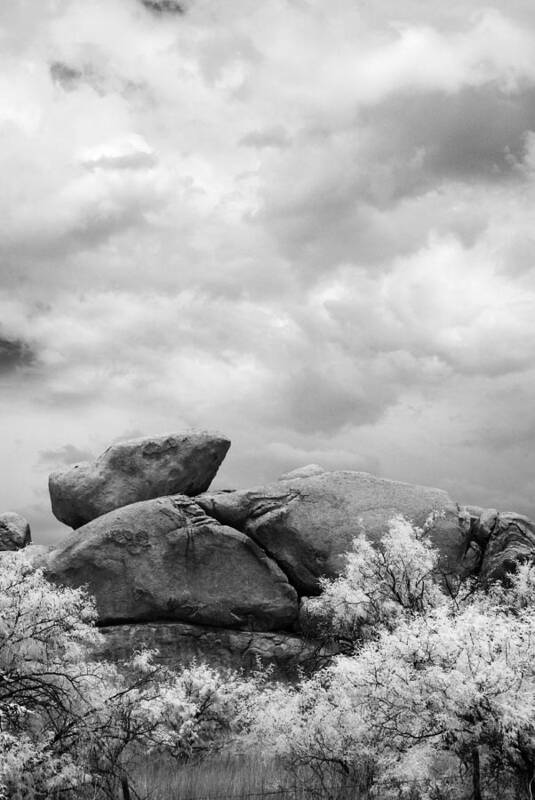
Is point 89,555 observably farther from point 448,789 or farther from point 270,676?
point 448,789

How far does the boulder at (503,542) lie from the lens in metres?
33.0

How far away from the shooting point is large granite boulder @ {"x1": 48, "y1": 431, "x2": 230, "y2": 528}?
3541 cm

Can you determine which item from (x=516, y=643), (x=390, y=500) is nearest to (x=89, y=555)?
(x=390, y=500)

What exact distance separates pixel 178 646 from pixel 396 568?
9.48 meters

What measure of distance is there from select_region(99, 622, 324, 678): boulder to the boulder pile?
0.04 metres

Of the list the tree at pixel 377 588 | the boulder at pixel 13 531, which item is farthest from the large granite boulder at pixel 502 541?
the boulder at pixel 13 531

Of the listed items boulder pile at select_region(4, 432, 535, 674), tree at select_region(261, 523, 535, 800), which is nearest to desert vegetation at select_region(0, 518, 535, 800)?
tree at select_region(261, 523, 535, 800)

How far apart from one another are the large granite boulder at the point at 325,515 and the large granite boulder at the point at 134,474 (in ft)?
6.11

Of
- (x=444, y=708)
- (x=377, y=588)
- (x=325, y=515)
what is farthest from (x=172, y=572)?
(x=444, y=708)

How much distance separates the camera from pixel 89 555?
32.3 metres

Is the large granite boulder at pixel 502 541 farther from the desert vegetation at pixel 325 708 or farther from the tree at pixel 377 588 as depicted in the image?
the tree at pixel 377 588

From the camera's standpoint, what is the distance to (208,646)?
31.6 m

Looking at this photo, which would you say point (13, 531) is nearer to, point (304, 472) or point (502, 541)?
point (304, 472)

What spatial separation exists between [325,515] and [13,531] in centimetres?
1626
